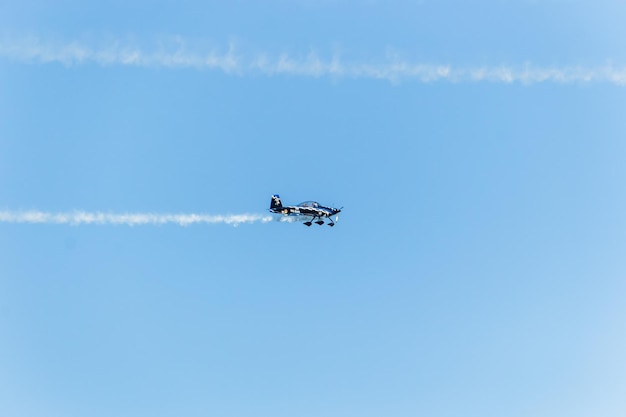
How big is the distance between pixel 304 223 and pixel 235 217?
31.2 feet

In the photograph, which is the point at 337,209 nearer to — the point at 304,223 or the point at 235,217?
the point at 304,223

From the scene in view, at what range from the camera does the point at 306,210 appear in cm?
10269

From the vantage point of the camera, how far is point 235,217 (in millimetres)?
99688

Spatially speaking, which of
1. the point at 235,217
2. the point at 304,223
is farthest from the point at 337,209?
the point at 235,217

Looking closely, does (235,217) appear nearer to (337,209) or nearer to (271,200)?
(271,200)

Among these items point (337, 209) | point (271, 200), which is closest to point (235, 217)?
point (271, 200)

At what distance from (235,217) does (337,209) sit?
553 inches

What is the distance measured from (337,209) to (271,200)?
9.11m

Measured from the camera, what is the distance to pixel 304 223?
338 feet

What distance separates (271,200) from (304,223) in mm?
5410

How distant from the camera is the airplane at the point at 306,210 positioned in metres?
102

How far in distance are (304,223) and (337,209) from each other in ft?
16.2

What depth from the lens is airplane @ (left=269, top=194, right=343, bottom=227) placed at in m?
102
